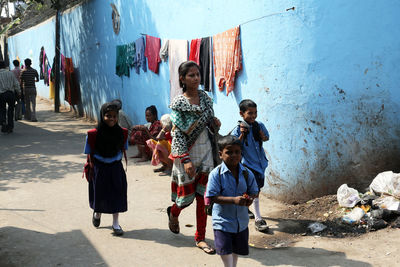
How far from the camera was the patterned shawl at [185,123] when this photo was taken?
430 centimetres

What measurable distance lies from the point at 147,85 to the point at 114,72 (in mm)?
2337

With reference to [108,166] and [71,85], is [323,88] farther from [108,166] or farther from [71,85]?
[71,85]

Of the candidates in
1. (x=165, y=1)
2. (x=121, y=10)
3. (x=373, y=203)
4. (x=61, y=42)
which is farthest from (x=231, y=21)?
(x=61, y=42)

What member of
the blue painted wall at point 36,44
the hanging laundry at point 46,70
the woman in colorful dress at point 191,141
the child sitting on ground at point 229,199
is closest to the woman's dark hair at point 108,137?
the woman in colorful dress at point 191,141

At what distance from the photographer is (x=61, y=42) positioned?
55.4 ft

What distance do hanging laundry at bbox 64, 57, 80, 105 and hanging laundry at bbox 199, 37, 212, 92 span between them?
8.86 m

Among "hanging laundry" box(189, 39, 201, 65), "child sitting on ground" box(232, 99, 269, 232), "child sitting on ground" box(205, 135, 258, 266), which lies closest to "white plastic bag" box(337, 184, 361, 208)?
"child sitting on ground" box(232, 99, 269, 232)

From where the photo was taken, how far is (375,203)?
5.23m

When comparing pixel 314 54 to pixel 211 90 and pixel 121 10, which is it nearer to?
pixel 211 90

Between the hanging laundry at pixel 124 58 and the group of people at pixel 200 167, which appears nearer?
the group of people at pixel 200 167

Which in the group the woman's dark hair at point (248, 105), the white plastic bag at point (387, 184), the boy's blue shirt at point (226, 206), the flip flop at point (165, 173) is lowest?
the flip flop at point (165, 173)

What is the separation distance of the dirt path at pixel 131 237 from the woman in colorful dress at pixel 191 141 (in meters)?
0.53

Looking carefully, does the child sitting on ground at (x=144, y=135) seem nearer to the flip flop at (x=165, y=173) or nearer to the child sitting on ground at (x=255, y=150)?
the flip flop at (x=165, y=173)

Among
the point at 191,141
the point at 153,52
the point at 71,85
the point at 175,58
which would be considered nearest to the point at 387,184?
the point at 191,141
